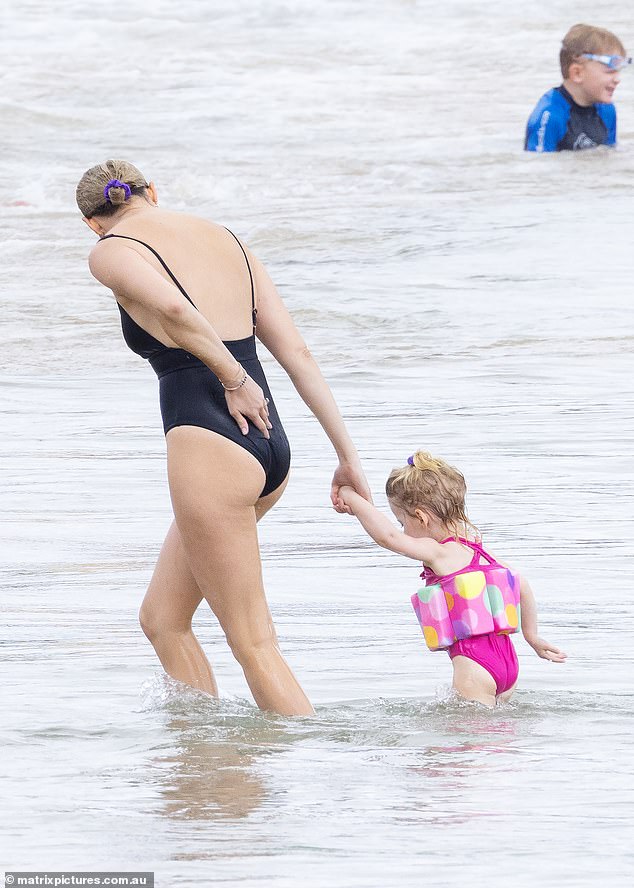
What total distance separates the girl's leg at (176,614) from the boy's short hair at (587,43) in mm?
10382

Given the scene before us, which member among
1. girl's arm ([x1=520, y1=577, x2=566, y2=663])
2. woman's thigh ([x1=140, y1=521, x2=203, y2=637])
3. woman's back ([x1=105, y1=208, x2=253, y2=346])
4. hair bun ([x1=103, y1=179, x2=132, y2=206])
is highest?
hair bun ([x1=103, y1=179, x2=132, y2=206])

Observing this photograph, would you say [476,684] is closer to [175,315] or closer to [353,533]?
[175,315]

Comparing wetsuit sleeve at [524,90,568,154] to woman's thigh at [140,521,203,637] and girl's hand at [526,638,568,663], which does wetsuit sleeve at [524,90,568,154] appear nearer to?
girl's hand at [526,638,568,663]

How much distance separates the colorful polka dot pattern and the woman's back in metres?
0.96

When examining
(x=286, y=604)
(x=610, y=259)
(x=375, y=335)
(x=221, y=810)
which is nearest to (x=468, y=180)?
(x=610, y=259)

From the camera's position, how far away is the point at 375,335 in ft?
35.0

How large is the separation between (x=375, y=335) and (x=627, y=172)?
6476 millimetres

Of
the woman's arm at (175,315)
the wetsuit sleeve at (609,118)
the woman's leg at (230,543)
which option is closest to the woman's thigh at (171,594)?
the woman's leg at (230,543)

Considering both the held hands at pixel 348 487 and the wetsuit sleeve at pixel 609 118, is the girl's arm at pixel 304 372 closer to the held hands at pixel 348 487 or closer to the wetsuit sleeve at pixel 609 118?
the held hands at pixel 348 487

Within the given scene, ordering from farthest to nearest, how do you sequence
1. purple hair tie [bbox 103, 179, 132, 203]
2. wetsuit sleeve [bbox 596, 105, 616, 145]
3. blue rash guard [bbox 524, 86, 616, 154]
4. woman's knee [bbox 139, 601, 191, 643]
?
wetsuit sleeve [bbox 596, 105, 616, 145] < blue rash guard [bbox 524, 86, 616, 154] < woman's knee [bbox 139, 601, 191, 643] < purple hair tie [bbox 103, 179, 132, 203]

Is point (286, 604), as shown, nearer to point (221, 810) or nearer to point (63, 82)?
point (221, 810)

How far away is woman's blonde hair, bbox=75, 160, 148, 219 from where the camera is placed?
446cm

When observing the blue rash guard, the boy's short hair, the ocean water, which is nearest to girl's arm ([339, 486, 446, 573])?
the ocean water

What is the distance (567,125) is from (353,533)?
1017cm
